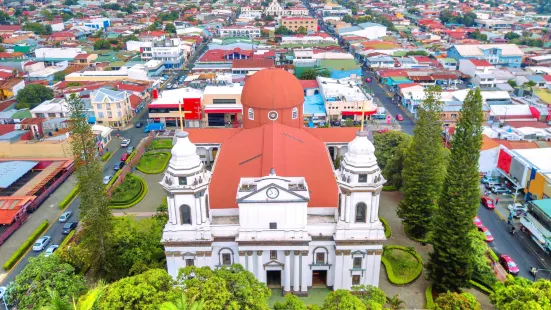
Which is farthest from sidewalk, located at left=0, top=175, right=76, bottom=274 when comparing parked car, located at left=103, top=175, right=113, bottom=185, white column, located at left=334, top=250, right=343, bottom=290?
white column, located at left=334, top=250, right=343, bottom=290

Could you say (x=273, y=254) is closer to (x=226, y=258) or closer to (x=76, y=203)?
(x=226, y=258)

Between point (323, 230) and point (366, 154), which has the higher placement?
point (366, 154)

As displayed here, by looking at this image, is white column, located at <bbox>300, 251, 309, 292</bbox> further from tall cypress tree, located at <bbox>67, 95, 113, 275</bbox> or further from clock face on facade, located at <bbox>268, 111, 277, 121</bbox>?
clock face on facade, located at <bbox>268, 111, 277, 121</bbox>

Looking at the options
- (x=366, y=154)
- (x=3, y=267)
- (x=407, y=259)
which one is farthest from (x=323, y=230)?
(x=3, y=267)

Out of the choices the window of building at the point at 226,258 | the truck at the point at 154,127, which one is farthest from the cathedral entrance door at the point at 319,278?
the truck at the point at 154,127

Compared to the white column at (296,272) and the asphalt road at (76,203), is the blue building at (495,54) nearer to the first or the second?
the asphalt road at (76,203)

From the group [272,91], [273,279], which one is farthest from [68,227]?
[272,91]

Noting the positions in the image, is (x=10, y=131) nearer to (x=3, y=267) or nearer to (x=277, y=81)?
(x=3, y=267)
